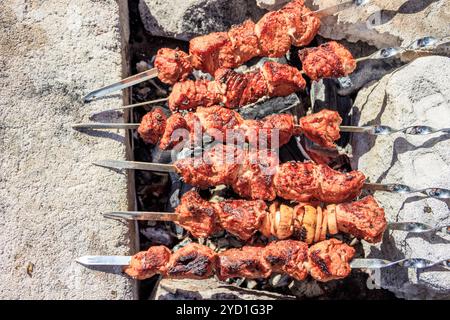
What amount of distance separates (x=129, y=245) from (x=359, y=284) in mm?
1935

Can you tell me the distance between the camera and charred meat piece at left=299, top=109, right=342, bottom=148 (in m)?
3.81

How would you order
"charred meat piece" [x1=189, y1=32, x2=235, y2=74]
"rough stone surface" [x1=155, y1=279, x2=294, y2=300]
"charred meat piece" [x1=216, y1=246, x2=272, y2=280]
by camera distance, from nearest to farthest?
"charred meat piece" [x1=216, y1=246, x2=272, y2=280], "charred meat piece" [x1=189, y1=32, x2=235, y2=74], "rough stone surface" [x1=155, y1=279, x2=294, y2=300]

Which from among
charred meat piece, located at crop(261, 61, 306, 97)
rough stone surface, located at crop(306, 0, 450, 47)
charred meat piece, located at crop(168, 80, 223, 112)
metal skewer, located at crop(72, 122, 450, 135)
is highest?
rough stone surface, located at crop(306, 0, 450, 47)

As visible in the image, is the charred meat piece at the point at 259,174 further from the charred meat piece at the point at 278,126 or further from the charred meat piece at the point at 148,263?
the charred meat piece at the point at 148,263

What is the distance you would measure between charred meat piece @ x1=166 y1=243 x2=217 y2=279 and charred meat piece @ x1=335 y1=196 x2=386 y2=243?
0.89 meters

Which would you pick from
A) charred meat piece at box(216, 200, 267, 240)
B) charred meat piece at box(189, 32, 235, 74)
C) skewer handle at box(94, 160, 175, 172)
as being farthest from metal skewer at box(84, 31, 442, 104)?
charred meat piece at box(216, 200, 267, 240)

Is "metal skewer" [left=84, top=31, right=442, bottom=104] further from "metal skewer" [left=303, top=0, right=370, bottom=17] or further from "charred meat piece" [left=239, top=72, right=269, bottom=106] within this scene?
"charred meat piece" [left=239, top=72, right=269, bottom=106]

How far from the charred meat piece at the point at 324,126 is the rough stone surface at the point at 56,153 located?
4.36 ft

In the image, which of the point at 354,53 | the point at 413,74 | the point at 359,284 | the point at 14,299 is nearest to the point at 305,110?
the point at 354,53

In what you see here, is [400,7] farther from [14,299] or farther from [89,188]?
[14,299]

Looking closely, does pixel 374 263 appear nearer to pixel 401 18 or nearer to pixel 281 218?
pixel 281 218

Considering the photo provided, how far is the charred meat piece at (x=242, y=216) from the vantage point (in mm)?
3754

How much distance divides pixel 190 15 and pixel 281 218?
1767 mm

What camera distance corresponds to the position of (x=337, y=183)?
3730 millimetres
